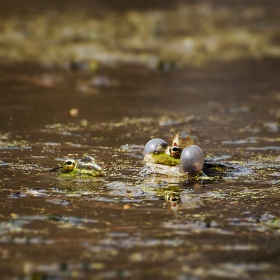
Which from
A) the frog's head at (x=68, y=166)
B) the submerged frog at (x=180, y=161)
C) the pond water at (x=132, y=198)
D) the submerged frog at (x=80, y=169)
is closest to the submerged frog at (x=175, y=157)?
the submerged frog at (x=180, y=161)

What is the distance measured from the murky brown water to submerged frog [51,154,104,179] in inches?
4.3

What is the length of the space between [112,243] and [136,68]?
10.8m

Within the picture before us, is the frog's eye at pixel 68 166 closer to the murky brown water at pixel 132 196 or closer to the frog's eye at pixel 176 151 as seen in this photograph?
the murky brown water at pixel 132 196

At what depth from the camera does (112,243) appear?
4.23m

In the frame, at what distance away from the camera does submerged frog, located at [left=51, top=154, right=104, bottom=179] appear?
19.7 feet

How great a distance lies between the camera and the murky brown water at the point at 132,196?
3922 millimetres

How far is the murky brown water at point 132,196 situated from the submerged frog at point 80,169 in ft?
0.36

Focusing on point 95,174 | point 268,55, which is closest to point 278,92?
point 268,55

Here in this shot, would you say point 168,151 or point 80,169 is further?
point 168,151

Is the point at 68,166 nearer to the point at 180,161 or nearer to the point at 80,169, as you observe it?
the point at 80,169

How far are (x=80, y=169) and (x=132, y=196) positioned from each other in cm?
82

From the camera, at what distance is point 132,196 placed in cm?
537

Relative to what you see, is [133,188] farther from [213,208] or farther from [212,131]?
[212,131]

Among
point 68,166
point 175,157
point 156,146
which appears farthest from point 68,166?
point 175,157
